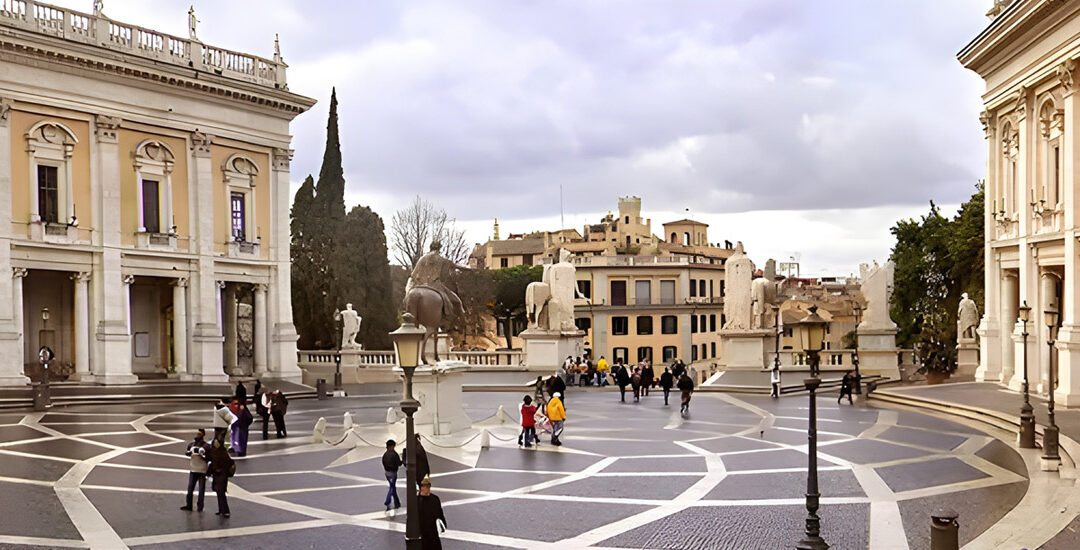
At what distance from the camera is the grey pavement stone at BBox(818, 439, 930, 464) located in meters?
19.5

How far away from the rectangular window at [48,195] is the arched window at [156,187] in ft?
10.1

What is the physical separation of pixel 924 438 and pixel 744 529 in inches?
406

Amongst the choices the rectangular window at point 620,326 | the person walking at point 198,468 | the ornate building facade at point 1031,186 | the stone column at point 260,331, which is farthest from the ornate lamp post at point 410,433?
the rectangular window at point 620,326

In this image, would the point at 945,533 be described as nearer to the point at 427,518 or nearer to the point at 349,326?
the point at 427,518

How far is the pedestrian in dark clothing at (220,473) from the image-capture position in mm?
14797

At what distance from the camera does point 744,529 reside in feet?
44.7

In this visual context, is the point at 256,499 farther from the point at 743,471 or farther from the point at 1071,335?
the point at 1071,335

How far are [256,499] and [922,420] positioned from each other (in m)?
17.3

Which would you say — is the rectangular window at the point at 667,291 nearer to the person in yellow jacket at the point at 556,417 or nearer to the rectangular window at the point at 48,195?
the rectangular window at the point at 48,195

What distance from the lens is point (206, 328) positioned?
130ft

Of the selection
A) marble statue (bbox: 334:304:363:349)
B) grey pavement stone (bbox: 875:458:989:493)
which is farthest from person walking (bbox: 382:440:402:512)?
marble statue (bbox: 334:304:363:349)

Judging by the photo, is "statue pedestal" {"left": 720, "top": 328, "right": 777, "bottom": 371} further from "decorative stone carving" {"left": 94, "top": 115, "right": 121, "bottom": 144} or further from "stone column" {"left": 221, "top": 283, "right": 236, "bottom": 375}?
"decorative stone carving" {"left": 94, "top": 115, "right": 121, "bottom": 144}

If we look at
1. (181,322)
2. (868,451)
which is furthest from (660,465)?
(181,322)

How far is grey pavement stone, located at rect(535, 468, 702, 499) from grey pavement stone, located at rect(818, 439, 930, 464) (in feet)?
13.0
